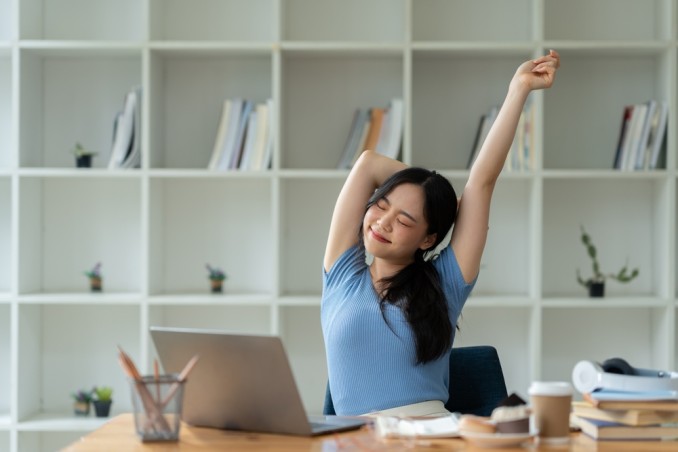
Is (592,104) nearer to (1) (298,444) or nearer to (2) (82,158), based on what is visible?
(2) (82,158)

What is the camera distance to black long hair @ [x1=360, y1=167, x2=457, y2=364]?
214 cm

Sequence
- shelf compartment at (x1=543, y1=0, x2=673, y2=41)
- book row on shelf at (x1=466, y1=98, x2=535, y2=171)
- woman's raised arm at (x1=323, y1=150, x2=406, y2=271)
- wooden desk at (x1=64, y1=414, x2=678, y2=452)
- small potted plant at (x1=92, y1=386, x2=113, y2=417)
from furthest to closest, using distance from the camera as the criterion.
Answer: shelf compartment at (x1=543, y1=0, x2=673, y2=41) → small potted plant at (x1=92, y1=386, x2=113, y2=417) → book row on shelf at (x1=466, y1=98, x2=535, y2=171) → woman's raised arm at (x1=323, y1=150, x2=406, y2=271) → wooden desk at (x1=64, y1=414, x2=678, y2=452)

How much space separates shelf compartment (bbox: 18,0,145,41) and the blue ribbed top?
6.82 ft

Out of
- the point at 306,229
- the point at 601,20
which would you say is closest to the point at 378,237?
the point at 306,229

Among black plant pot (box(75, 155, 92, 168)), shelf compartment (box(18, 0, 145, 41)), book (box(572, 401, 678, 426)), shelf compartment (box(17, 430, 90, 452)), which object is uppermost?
shelf compartment (box(18, 0, 145, 41))

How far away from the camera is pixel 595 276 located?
3.77 m

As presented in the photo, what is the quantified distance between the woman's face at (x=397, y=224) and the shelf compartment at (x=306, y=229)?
5.44ft

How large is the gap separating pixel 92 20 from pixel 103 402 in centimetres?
148

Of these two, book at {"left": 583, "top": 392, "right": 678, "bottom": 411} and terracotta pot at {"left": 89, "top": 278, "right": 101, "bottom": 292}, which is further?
terracotta pot at {"left": 89, "top": 278, "right": 101, "bottom": 292}

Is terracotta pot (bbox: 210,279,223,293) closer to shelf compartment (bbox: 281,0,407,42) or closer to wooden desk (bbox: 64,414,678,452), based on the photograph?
shelf compartment (bbox: 281,0,407,42)

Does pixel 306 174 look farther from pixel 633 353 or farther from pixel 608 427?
pixel 608 427

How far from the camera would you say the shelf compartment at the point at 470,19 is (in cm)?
387

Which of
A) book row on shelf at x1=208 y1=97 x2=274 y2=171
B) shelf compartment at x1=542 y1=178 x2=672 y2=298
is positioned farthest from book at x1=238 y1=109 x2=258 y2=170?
shelf compartment at x1=542 y1=178 x2=672 y2=298

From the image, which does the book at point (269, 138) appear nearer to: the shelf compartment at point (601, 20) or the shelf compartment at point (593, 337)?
the shelf compartment at point (601, 20)
